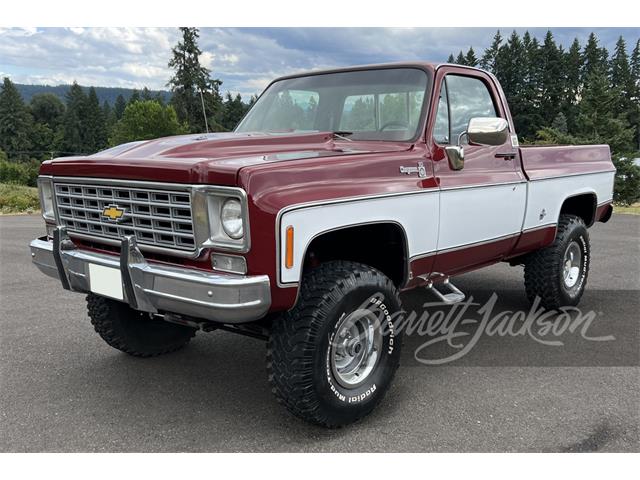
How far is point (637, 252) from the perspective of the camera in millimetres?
8633

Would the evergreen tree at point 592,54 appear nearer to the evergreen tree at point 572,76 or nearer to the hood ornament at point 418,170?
the evergreen tree at point 572,76

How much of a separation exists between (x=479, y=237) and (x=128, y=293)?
252 centimetres

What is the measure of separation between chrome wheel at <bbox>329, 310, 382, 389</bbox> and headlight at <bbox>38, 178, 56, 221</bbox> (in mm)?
1993

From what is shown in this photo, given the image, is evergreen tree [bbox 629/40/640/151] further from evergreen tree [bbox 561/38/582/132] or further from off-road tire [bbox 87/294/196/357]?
off-road tire [bbox 87/294/196/357]

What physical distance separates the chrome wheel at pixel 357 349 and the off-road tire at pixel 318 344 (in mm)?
92

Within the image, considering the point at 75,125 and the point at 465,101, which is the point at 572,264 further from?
the point at 75,125

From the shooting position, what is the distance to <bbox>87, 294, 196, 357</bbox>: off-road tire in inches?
161

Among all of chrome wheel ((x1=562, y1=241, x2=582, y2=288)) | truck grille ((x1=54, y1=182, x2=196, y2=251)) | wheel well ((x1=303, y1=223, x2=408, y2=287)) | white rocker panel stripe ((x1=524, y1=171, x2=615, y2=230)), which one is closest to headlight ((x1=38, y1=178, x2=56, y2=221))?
truck grille ((x1=54, y1=182, x2=196, y2=251))

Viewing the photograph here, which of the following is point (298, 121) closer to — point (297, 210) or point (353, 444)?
point (297, 210)

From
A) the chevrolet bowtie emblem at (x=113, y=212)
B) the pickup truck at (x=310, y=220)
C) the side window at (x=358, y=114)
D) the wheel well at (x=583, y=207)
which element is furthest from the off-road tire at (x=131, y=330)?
the wheel well at (x=583, y=207)

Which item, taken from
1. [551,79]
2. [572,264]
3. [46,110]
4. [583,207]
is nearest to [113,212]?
[572,264]

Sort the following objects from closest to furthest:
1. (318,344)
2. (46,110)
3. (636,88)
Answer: (318,344) → (636,88) → (46,110)

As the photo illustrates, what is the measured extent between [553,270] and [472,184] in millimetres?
1709

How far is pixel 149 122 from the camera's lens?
208 ft
